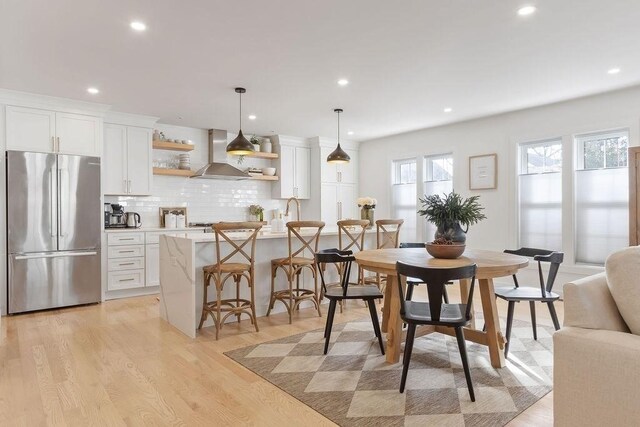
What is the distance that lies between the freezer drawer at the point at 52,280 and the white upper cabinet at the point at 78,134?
1.28m

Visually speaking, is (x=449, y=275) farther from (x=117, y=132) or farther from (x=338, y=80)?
(x=117, y=132)

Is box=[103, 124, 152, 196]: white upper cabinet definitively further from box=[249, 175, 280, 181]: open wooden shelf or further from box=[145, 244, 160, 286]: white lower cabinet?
box=[249, 175, 280, 181]: open wooden shelf

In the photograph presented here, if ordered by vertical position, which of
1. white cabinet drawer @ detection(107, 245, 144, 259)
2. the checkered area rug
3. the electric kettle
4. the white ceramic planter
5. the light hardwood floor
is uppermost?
the white ceramic planter

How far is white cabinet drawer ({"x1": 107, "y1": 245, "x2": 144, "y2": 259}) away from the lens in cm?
530

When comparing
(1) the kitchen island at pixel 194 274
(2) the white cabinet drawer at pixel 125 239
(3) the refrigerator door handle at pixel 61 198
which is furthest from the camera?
(2) the white cabinet drawer at pixel 125 239

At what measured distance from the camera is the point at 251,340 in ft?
11.6

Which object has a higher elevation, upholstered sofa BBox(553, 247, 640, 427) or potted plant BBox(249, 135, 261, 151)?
potted plant BBox(249, 135, 261, 151)

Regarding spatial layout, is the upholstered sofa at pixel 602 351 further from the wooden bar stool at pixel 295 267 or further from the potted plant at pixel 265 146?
the potted plant at pixel 265 146

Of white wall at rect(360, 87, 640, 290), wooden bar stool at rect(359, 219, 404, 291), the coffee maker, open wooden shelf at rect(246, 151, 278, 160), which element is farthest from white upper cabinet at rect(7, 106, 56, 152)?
white wall at rect(360, 87, 640, 290)

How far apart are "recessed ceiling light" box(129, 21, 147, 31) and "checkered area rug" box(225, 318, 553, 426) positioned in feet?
8.47

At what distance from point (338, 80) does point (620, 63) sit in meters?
2.68

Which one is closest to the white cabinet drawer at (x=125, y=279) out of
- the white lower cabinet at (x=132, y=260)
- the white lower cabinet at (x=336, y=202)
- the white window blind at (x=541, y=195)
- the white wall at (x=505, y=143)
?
the white lower cabinet at (x=132, y=260)

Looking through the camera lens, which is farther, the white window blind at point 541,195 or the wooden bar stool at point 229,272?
the white window blind at point 541,195

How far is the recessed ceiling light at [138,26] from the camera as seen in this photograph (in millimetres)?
2961
